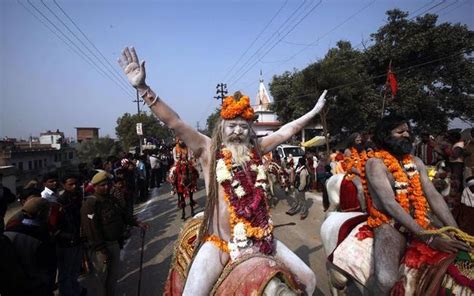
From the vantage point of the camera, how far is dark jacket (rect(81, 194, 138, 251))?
16.1 ft

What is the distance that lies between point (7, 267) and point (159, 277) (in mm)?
3612

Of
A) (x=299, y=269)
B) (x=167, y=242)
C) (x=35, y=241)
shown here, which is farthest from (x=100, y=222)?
(x=167, y=242)

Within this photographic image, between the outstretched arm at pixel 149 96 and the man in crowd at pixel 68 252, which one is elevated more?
the outstretched arm at pixel 149 96

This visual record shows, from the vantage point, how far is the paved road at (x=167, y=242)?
605cm

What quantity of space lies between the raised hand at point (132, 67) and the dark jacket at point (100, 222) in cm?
263

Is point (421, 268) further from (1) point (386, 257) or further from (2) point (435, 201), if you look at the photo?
(2) point (435, 201)

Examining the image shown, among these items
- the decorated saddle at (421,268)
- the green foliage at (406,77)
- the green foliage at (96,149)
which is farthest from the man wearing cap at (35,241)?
the green foliage at (96,149)

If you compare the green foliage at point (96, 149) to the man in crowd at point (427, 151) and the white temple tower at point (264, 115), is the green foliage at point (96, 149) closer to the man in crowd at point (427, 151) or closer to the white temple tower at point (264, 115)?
the white temple tower at point (264, 115)

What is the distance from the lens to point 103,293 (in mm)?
5152

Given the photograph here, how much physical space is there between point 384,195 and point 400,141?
605mm

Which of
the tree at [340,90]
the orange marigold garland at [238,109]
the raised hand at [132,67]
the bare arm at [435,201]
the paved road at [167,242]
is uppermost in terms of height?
the tree at [340,90]

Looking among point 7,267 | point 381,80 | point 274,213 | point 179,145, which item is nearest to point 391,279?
point 7,267

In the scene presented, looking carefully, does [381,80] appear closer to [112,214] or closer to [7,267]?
[112,214]

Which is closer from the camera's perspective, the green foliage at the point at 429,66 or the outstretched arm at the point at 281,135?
the outstretched arm at the point at 281,135
